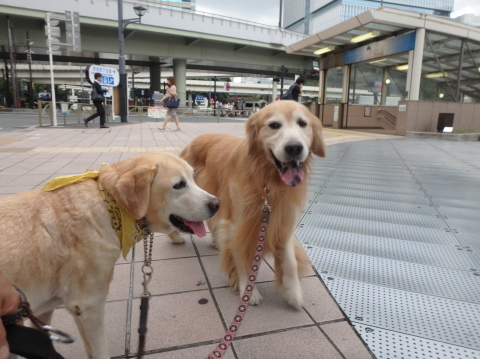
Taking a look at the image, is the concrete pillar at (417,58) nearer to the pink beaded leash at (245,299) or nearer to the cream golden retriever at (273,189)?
the cream golden retriever at (273,189)

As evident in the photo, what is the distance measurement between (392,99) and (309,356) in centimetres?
2236

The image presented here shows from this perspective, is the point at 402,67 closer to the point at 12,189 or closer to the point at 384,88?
the point at 384,88

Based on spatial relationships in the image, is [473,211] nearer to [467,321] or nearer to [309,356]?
[467,321]

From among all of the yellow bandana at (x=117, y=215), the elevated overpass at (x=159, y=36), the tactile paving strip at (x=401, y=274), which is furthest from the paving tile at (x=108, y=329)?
the elevated overpass at (x=159, y=36)

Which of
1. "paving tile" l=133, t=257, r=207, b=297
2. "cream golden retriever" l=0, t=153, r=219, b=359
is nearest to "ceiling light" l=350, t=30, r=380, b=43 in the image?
"paving tile" l=133, t=257, r=207, b=297

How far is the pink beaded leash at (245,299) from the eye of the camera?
1527mm

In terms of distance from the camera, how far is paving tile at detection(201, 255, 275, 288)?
2709 millimetres

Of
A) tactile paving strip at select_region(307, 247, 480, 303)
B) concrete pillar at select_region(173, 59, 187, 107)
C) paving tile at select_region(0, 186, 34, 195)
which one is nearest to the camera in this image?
tactile paving strip at select_region(307, 247, 480, 303)

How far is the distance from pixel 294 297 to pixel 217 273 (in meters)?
0.78

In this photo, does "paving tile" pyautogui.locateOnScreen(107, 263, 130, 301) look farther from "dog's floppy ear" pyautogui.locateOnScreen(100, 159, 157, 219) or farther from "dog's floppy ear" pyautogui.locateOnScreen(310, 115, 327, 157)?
"dog's floppy ear" pyautogui.locateOnScreen(310, 115, 327, 157)

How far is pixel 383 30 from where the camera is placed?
15.9 meters

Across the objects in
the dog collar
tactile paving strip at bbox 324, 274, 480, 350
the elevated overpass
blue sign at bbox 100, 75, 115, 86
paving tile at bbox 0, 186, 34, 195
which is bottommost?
tactile paving strip at bbox 324, 274, 480, 350

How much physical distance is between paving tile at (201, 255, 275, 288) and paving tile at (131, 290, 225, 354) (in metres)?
0.22

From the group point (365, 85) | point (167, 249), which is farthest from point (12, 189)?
point (365, 85)
